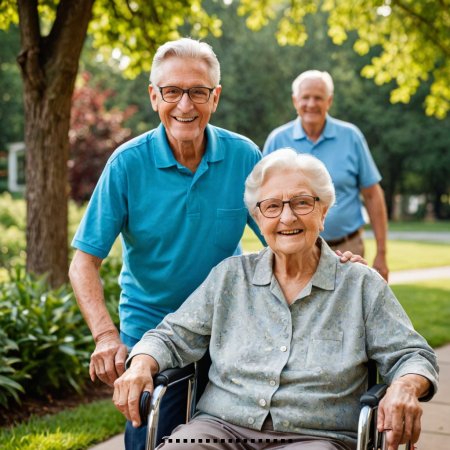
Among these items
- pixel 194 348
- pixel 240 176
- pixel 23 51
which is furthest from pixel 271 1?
pixel 194 348

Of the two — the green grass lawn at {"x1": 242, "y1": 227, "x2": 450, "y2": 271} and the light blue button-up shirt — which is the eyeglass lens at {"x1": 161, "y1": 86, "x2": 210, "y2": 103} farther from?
the green grass lawn at {"x1": 242, "y1": 227, "x2": 450, "y2": 271}

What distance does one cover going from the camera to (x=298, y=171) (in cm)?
236

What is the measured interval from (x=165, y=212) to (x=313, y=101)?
2.37m

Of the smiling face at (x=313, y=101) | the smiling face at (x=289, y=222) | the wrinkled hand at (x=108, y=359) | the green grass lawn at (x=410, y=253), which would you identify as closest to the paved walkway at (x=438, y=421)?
the wrinkled hand at (x=108, y=359)

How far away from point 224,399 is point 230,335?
0.75 ft

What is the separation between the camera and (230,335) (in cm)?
235

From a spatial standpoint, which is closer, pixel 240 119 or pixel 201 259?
pixel 201 259

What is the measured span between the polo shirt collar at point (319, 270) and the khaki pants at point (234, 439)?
1.70 feet

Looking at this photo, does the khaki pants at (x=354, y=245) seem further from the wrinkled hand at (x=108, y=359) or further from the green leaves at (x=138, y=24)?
the green leaves at (x=138, y=24)

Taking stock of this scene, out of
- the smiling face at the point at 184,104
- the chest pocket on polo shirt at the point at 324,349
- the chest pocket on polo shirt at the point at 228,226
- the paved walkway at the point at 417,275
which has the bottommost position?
the paved walkway at the point at 417,275

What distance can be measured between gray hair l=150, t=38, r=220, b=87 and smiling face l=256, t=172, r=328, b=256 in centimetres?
49

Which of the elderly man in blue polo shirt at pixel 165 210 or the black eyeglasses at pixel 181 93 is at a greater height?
the black eyeglasses at pixel 181 93

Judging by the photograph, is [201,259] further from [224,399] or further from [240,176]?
[224,399]

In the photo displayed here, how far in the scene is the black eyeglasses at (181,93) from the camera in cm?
243
